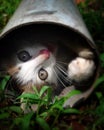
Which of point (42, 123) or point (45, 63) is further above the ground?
point (45, 63)

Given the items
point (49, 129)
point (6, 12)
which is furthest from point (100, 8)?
point (49, 129)

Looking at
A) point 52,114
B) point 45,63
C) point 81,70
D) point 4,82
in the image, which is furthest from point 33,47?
point 52,114

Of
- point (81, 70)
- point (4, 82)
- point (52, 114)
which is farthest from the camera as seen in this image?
point (4, 82)

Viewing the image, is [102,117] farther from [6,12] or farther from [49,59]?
[6,12]

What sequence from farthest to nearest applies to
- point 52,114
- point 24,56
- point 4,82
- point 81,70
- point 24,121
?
point 24,56, point 4,82, point 81,70, point 52,114, point 24,121

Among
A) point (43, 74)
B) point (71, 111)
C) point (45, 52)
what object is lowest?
point (71, 111)

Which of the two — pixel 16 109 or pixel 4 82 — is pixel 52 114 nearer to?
pixel 16 109

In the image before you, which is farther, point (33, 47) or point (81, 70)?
point (33, 47)
